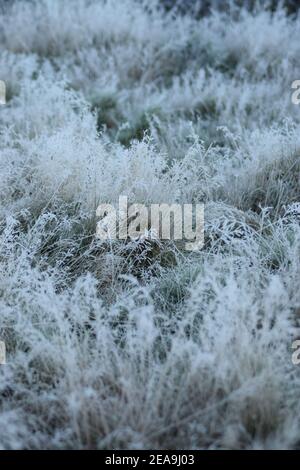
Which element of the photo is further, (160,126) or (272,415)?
(160,126)

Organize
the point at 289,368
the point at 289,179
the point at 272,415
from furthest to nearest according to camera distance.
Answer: the point at 289,179 < the point at 289,368 < the point at 272,415

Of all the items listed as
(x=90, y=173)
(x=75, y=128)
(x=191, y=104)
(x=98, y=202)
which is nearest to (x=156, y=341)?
(x=98, y=202)

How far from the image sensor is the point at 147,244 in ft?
10.9

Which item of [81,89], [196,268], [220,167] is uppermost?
[81,89]

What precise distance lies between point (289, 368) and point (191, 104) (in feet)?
11.2

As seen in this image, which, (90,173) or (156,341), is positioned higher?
(90,173)

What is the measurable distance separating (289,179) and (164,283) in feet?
4.62

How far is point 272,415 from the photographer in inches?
84.8

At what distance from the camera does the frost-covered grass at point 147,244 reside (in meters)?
2.17

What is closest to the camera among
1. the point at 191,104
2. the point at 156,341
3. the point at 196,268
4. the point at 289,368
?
the point at 289,368

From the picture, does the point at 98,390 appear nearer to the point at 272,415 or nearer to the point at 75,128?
the point at 272,415

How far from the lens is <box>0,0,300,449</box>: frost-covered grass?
2.17 metres

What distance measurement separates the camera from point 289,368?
2.37 meters

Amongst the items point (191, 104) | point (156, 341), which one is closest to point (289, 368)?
point (156, 341)
